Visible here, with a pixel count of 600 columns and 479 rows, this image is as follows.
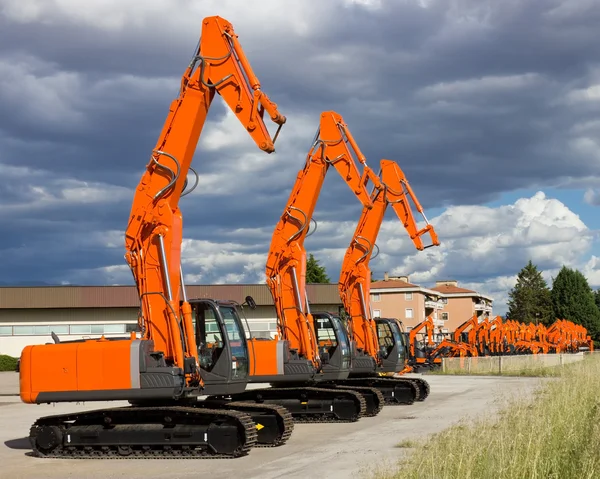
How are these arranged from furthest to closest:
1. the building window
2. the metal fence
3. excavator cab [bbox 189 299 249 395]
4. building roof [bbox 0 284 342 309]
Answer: building roof [bbox 0 284 342 309]
the building window
the metal fence
excavator cab [bbox 189 299 249 395]

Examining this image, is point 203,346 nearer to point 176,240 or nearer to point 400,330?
point 176,240

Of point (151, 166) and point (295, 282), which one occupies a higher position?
point (151, 166)

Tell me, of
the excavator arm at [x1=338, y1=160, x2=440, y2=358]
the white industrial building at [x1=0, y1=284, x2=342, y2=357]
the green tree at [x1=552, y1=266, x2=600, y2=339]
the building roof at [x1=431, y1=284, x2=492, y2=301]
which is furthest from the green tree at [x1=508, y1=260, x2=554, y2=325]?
the excavator arm at [x1=338, y1=160, x2=440, y2=358]

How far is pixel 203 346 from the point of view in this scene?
1683 cm

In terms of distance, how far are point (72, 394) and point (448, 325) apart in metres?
139

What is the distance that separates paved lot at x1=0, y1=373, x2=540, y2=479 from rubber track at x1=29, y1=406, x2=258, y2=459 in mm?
228

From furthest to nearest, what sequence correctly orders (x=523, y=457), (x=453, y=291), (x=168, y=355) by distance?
(x=453, y=291), (x=168, y=355), (x=523, y=457)

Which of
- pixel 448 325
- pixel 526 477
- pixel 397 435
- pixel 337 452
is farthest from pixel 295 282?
pixel 448 325

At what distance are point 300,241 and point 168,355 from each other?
27.4ft

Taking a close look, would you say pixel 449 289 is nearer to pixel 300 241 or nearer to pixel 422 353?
pixel 422 353

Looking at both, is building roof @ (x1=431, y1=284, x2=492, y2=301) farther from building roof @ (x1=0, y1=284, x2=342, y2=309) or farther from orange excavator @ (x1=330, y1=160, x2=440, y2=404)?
orange excavator @ (x1=330, y1=160, x2=440, y2=404)

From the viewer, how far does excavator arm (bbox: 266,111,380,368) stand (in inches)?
922

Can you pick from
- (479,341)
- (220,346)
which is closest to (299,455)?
(220,346)

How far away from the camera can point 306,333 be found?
23.2 meters
